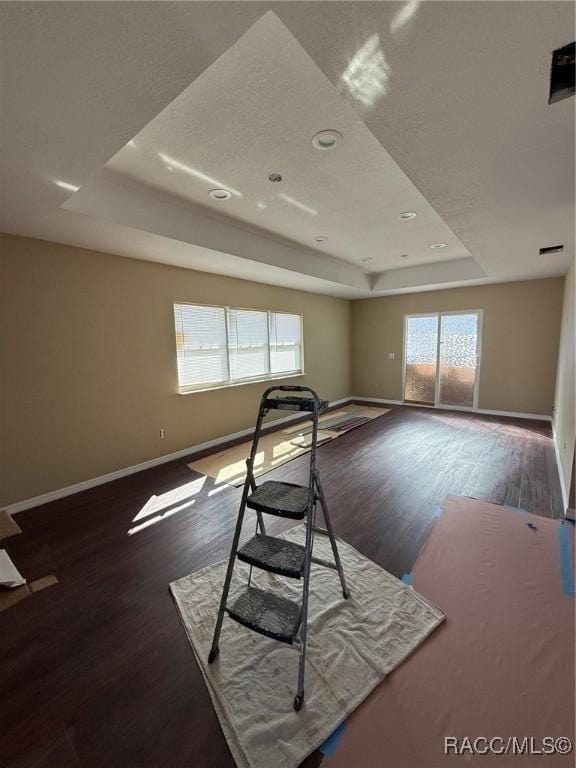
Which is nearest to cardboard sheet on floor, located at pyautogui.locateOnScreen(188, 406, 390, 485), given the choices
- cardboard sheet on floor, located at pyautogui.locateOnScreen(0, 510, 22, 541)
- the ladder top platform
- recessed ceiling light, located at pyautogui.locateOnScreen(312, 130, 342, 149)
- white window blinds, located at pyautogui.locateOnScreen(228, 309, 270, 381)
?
white window blinds, located at pyautogui.locateOnScreen(228, 309, 270, 381)

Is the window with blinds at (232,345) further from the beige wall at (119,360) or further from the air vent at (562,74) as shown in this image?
the air vent at (562,74)

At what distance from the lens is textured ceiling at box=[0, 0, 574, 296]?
1015mm

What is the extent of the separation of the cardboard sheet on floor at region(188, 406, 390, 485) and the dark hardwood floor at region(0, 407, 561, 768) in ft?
0.60

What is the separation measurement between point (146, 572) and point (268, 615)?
3.57 ft

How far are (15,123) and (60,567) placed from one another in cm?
263

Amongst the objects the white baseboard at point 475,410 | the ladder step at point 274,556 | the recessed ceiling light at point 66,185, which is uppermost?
the recessed ceiling light at point 66,185

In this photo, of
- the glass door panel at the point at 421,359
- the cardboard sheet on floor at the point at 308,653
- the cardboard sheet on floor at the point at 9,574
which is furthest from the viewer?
the glass door panel at the point at 421,359

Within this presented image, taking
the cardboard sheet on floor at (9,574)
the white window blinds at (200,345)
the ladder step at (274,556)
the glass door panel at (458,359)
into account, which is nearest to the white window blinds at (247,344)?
the white window blinds at (200,345)

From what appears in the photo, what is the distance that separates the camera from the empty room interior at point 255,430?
3.86ft

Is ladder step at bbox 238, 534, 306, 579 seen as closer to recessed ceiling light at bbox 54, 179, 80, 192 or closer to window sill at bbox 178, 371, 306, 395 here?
recessed ceiling light at bbox 54, 179, 80, 192

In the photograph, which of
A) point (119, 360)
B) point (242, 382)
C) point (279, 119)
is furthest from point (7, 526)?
point (279, 119)

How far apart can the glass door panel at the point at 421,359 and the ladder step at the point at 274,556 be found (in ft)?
19.7

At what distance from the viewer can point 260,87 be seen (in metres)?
1.64

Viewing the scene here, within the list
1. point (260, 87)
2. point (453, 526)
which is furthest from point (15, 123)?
point (453, 526)
